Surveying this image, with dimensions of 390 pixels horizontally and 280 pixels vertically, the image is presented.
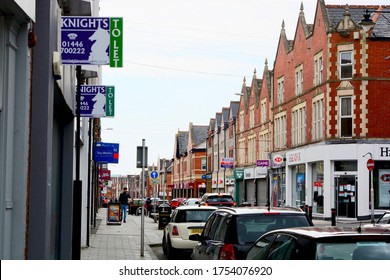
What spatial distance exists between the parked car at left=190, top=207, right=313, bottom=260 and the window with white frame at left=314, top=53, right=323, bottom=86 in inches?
1322

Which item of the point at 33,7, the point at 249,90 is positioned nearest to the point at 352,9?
the point at 249,90

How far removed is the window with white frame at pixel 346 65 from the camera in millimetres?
41656

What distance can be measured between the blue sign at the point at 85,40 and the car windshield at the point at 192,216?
9284 mm

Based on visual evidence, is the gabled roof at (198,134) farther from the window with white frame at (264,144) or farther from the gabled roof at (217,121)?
the window with white frame at (264,144)

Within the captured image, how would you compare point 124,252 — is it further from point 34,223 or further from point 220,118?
point 220,118

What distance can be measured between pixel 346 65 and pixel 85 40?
110ft

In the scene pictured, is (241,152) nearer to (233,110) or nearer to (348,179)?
(233,110)

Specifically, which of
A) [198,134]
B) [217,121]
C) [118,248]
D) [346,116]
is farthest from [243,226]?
[198,134]

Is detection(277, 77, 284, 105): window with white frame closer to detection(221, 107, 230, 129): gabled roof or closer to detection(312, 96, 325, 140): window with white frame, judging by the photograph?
detection(312, 96, 325, 140): window with white frame

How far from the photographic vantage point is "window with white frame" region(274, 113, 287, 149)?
5284cm

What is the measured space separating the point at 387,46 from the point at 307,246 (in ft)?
123

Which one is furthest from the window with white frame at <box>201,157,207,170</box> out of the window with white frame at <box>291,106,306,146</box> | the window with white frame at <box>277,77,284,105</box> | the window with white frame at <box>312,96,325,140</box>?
the window with white frame at <box>312,96,325,140</box>

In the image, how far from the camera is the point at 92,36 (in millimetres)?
10234

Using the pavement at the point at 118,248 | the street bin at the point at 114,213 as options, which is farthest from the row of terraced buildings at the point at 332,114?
the pavement at the point at 118,248
